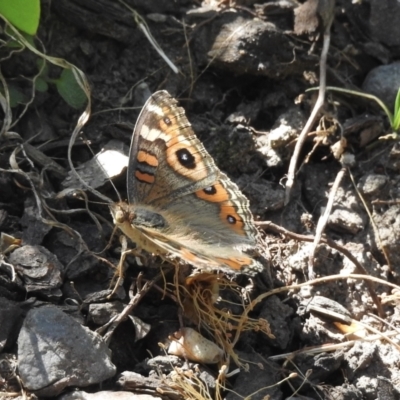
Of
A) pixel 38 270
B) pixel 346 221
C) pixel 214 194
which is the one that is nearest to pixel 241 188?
pixel 214 194

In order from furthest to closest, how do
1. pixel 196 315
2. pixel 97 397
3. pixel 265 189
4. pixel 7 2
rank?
pixel 265 189, pixel 7 2, pixel 196 315, pixel 97 397

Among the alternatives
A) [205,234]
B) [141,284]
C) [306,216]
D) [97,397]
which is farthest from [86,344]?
[306,216]

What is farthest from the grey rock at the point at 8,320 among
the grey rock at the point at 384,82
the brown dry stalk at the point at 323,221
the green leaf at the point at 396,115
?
the grey rock at the point at 384,82

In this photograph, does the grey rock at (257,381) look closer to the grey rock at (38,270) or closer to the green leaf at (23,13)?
the grey rock at (38,270)

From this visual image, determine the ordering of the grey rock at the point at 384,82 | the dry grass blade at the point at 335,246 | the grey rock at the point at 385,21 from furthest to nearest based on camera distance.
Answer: the grey rock at the point at 385,21 < the grey rock at the point at 384,82 < the dry grass blade at the point at 335,246

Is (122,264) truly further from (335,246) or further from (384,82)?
(384,82)

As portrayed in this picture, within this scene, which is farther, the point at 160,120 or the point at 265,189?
the point at 265,189

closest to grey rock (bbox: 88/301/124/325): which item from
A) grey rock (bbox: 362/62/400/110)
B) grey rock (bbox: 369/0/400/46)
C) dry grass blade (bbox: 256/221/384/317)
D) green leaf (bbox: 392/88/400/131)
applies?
dry grass blade (bbox: 256/221/384/317)

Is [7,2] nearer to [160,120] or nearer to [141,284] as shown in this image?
[160,120]
